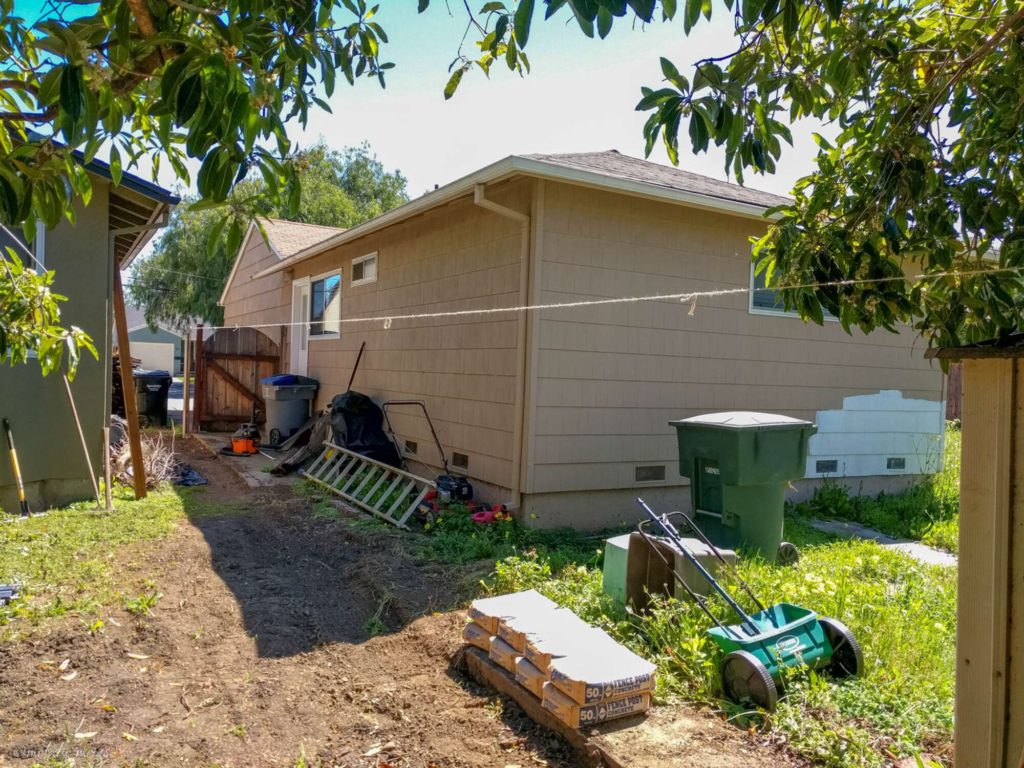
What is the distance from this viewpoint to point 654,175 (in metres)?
7.86

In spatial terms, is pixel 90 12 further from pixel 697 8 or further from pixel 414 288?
pixel 414 288

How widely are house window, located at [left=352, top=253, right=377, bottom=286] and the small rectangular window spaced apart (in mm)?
4792

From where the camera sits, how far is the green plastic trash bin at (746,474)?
5.65m

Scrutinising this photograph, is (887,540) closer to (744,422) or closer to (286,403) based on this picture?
(744,422)

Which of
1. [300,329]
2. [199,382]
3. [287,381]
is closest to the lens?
[287,381]

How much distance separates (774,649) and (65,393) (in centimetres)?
699

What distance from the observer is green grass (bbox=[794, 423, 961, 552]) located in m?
7.27

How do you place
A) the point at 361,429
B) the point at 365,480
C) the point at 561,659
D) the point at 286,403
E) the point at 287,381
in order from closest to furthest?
the point at 561,659 < the point at 365,480 < the point at 361,429 < the point at 287,381 < the point at 286,403

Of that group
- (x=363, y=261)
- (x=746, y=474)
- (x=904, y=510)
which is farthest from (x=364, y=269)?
(x=904, y=510)

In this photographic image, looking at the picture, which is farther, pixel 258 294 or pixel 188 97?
pixel 258 294

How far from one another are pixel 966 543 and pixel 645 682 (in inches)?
61.3

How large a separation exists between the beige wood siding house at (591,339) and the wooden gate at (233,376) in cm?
562

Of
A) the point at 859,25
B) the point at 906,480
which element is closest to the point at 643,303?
the point at 859,25

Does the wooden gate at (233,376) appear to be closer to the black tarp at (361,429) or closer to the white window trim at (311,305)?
the white window trim at (311,305)
